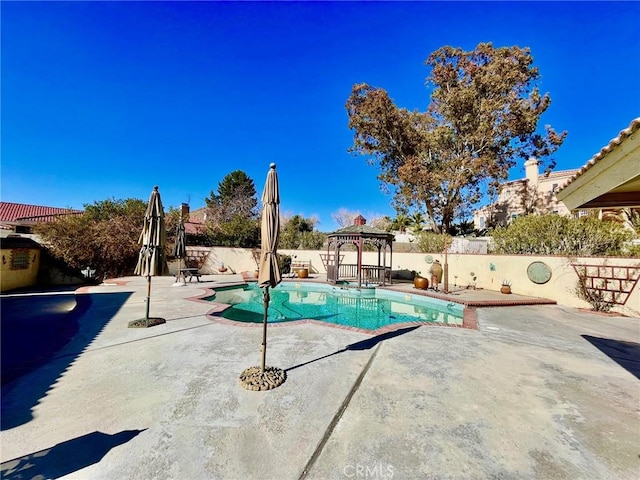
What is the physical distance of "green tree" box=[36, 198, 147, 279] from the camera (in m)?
14.4

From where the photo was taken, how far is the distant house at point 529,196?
25.9 meters

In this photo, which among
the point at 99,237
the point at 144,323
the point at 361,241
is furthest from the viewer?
the point at 99,237

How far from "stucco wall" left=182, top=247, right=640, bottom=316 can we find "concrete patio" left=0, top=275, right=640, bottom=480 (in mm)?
5268

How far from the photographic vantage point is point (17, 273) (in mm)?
12516

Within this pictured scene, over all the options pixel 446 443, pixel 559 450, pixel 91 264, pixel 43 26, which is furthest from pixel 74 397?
pixel 91 264

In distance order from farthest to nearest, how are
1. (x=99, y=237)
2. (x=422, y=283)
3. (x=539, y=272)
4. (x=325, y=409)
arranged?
(x=99, y=237), (x=422, y=283), (x=539, y=272), (x=325, y=409)

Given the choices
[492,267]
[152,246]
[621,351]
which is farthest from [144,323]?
[492,267]

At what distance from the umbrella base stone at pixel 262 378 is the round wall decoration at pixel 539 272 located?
40.0 feet

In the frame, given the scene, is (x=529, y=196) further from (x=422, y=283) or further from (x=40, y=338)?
(x=40, y=338)

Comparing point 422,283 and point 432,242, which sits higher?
point 432,242

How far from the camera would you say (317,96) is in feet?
70.2

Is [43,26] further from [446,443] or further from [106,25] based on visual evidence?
[446,443]

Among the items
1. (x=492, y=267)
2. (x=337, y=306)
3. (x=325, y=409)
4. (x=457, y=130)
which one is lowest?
(x=337, y=306)

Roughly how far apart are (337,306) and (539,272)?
8703 millimetres
